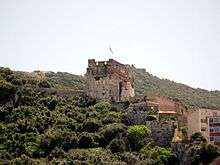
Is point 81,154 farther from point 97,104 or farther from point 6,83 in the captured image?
point 6,83

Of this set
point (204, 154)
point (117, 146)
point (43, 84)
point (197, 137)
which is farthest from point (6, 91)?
point (204, 154)

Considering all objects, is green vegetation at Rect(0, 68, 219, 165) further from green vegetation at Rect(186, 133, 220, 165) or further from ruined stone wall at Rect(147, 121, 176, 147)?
ruined stone wall at Rect(147, 121, 176, 147)

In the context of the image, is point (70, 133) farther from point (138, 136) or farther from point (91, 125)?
point (138, 136)

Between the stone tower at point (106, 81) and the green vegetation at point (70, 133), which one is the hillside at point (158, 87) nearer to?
the green vegetation at point (70, 133)

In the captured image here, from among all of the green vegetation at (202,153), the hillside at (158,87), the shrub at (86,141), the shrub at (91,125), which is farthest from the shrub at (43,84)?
the green vegetation at (202,153)

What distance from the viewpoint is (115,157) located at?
62.8 metres

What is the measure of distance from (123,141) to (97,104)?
10.7 meters

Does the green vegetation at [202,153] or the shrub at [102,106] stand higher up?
the shrub at [102,106]

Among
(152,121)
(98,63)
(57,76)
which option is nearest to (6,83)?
(98,63)

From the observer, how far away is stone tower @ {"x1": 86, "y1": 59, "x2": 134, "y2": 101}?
252 feet

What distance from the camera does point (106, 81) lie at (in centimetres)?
7681

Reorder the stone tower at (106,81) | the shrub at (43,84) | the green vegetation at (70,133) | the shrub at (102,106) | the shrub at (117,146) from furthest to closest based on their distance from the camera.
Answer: the shrub at (43,84) < the stone tower at (106,81) < the shrub at (102,106) < the shrub at (117,146) < the green vegetation at (70,133)

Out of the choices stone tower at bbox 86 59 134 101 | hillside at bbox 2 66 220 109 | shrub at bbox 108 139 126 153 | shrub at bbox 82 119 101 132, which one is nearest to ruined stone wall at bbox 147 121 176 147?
shrub at bbox 108 139 126 153

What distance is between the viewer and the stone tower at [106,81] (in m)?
76.8
